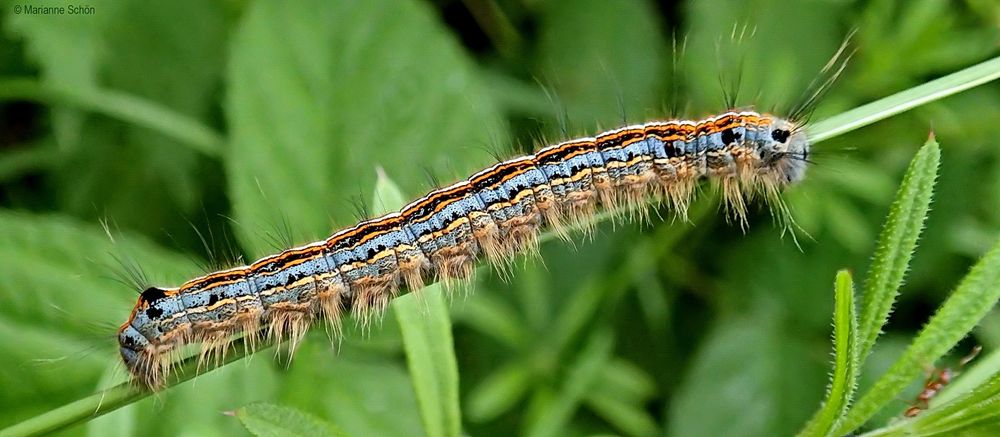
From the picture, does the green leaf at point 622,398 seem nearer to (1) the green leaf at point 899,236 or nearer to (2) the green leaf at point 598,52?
(2) the green leaf at point 598,52

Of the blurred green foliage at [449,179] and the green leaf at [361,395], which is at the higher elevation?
the blurred green foliage at [449,179]

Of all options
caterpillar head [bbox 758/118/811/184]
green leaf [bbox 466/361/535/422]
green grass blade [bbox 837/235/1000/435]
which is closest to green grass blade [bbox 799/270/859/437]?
green grass blade [bbox 837/235/1000/435]

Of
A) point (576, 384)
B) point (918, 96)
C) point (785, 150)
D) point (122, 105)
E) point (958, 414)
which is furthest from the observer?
point (122, 105)

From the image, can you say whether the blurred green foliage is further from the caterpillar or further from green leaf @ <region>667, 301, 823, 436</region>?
the caterpillar

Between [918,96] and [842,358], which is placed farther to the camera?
[918,96]

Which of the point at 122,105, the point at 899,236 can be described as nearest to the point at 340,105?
the point at 122,105

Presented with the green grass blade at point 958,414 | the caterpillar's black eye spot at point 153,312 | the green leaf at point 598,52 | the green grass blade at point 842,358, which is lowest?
the green grass blade at point 958,414

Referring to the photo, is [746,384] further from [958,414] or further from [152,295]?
[152,295]

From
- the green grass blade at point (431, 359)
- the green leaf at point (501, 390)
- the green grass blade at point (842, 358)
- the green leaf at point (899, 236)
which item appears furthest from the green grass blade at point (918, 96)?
the green leaf at point (501, 390)
